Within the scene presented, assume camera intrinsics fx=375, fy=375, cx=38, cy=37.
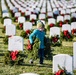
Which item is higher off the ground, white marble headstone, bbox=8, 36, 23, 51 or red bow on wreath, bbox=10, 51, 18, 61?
white marble headstone, bbox=8, 36, 23, 51

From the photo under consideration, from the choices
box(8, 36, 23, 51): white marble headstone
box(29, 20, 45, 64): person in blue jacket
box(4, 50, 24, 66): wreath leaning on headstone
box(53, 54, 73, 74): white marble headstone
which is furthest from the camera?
box(8, 36, 23, 51): white marble headstone

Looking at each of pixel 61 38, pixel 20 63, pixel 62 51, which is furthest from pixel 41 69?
pixel 61 38

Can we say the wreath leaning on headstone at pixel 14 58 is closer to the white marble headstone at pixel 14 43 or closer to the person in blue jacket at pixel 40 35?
the person in blue jacket at pixel 40 35

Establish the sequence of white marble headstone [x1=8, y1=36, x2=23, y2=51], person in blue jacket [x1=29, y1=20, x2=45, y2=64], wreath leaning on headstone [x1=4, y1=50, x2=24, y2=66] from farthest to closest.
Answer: white marble headstone [x1=8, y1=36, x2=23, y2=51] < wreath leaning on headstone [x1=4, y1=50, x2=24, y2=66] < person in blue jacket [x1=29, y1=20, x2=45, y2=64]

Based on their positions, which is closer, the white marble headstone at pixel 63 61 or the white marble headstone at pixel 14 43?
the white marble headstone at pixel 63 61

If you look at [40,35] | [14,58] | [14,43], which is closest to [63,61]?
[40,35]

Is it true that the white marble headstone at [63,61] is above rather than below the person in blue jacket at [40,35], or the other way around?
below

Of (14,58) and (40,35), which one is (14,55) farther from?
(40,35)

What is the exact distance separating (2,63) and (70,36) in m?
5.46

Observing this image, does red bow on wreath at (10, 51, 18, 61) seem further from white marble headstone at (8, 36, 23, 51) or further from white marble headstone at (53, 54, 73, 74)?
white marble headstone at (53, 54, 73, 74)

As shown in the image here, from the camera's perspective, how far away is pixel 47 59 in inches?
555

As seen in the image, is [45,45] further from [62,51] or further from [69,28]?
[69,28]

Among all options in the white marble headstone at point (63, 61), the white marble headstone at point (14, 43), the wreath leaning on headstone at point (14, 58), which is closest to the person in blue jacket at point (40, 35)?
the wreath leaning on headstone at point (14, 58)

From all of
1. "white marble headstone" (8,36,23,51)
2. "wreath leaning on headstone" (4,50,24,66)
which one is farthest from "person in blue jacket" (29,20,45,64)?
"white marble headstone" (8,36,23,51)
